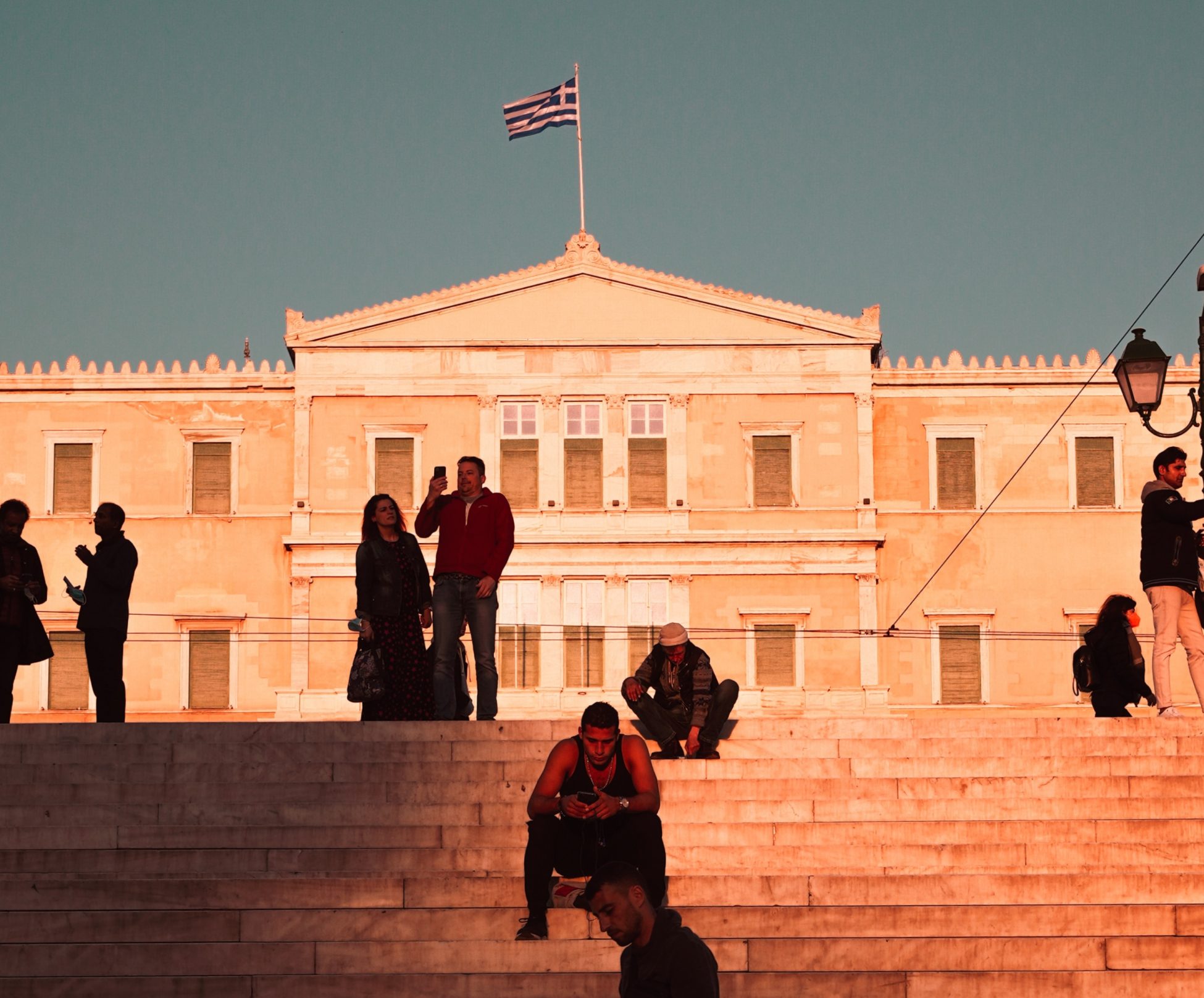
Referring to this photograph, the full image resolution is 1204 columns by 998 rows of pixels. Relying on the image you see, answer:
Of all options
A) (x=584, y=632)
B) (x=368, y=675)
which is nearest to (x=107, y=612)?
(x=368, y=675)

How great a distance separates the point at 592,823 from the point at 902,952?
1697mm

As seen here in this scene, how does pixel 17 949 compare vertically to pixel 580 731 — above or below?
below

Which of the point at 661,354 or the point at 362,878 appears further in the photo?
the point at 661,354

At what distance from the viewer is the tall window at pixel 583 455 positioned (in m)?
35.6

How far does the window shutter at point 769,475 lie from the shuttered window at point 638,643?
2.96 metres

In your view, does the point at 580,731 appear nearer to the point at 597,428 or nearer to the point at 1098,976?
the point at 1098,976

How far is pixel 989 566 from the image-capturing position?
3609 centimetres

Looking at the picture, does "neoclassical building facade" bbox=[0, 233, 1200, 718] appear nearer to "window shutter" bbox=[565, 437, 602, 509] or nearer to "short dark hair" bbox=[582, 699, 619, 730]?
"window shutter" bbox=[565, 437, 602, 509]

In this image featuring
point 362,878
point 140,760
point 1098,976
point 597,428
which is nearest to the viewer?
point 1098,976

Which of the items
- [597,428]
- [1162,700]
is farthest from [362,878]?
[597,428]

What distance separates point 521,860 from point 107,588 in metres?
4.31

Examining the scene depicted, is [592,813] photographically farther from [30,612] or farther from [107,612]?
[30,612]

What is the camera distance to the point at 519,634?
3500 centimetres

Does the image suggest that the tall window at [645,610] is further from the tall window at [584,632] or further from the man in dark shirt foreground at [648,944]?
the man in dark shirt foreground at [648,944]
